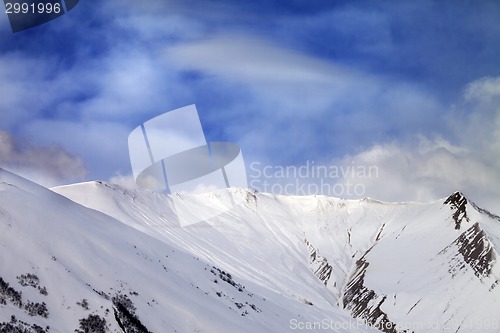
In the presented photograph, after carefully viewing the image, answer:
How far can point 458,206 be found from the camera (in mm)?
156500

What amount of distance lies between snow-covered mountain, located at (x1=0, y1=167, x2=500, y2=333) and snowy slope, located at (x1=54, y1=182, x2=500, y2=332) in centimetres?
48

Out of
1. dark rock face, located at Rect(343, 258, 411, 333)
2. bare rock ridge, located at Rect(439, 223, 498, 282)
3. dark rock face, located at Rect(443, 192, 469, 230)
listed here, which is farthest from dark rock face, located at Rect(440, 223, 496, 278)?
dark rock face, located at Rect(343, 258, 411, 333)

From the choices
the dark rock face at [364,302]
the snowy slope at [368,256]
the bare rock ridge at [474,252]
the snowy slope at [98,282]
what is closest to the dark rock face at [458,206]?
the snowy slope at [368,256]

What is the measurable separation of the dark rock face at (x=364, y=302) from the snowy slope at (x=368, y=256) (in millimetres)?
369

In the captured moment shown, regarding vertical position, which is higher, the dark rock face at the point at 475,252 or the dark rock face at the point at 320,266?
the dark rock face at the point at 475,252

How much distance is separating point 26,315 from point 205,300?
1565 cm

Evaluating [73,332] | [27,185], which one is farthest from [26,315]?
[27,185]

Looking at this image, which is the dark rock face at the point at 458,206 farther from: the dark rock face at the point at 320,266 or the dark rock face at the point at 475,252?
the dark rock face at the point at 320,266

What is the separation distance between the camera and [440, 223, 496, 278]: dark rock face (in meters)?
117

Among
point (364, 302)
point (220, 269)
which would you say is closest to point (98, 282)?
point (220, 269)

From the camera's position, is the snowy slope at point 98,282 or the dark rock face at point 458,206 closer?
the snowy slope at point 98,282

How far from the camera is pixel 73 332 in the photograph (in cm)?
2484

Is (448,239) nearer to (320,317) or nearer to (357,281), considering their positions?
(357,281)

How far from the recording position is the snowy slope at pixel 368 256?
112625 mm
